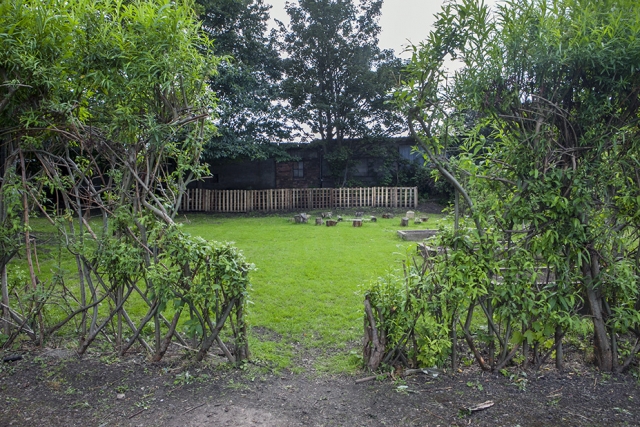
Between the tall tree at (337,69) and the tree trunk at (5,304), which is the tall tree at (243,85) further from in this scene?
the tree trunk at (5,304)

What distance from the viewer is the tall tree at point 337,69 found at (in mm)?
22484

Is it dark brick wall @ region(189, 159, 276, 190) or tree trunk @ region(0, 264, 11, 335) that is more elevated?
dark brick wall @ region(189, 159, 276, 190)

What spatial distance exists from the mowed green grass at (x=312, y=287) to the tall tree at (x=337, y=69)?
1195 centimetres

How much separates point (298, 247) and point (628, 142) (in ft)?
23.3

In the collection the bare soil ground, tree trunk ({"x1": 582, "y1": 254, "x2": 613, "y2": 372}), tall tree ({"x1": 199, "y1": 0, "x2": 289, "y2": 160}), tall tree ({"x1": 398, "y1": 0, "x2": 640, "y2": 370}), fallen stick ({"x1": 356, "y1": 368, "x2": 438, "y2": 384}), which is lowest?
the bare soil ground

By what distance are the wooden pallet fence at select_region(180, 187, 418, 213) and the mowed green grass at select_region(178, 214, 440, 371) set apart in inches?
309

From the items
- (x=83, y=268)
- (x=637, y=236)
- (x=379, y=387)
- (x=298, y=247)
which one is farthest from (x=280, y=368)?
(x=298, y=247)

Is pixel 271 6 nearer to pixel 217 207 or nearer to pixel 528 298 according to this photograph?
pixel 217 207

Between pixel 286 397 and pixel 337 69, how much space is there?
869 inches

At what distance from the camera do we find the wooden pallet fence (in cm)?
1972

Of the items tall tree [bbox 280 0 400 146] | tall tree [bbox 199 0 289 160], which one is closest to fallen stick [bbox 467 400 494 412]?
tall tree [bbox 199 0 289 160]

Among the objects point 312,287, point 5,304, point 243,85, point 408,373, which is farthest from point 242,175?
point 408,373

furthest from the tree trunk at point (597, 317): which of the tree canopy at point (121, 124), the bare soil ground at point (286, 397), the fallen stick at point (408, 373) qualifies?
the tree canopy at point (121, 124)

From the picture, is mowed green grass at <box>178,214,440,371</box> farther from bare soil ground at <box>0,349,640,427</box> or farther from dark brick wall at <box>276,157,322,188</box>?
dark brick wall at <box>276,157,322,188</box>
